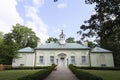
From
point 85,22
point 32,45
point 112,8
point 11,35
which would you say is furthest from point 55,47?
point 112,8

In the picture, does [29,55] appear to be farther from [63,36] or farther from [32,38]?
[32,38]

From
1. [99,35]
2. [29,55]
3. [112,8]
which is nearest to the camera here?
[112,8]

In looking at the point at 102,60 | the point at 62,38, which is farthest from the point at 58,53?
the point at 102,60

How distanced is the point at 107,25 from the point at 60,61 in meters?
25.9

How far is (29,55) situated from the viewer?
116 ft

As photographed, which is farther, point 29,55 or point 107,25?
point 29,55

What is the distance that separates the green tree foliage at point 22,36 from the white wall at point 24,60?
13527 mm

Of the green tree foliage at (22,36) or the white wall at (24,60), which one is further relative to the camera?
the green tree foliage at (22,36)

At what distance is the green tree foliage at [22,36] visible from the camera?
159 ft

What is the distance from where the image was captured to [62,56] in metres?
35.7

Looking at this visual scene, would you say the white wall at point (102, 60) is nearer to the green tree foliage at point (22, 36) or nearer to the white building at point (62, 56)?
the white building at point (62, 56)

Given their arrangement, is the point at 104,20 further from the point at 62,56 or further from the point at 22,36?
the point at 22,36

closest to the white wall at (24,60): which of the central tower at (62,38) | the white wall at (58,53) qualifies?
the white wall at (58,53)

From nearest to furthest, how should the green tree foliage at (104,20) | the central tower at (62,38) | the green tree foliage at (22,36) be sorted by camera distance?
the green tree foliage at (104,20) → the central tower at (62,38) → the green tree foliage at (22,36)
